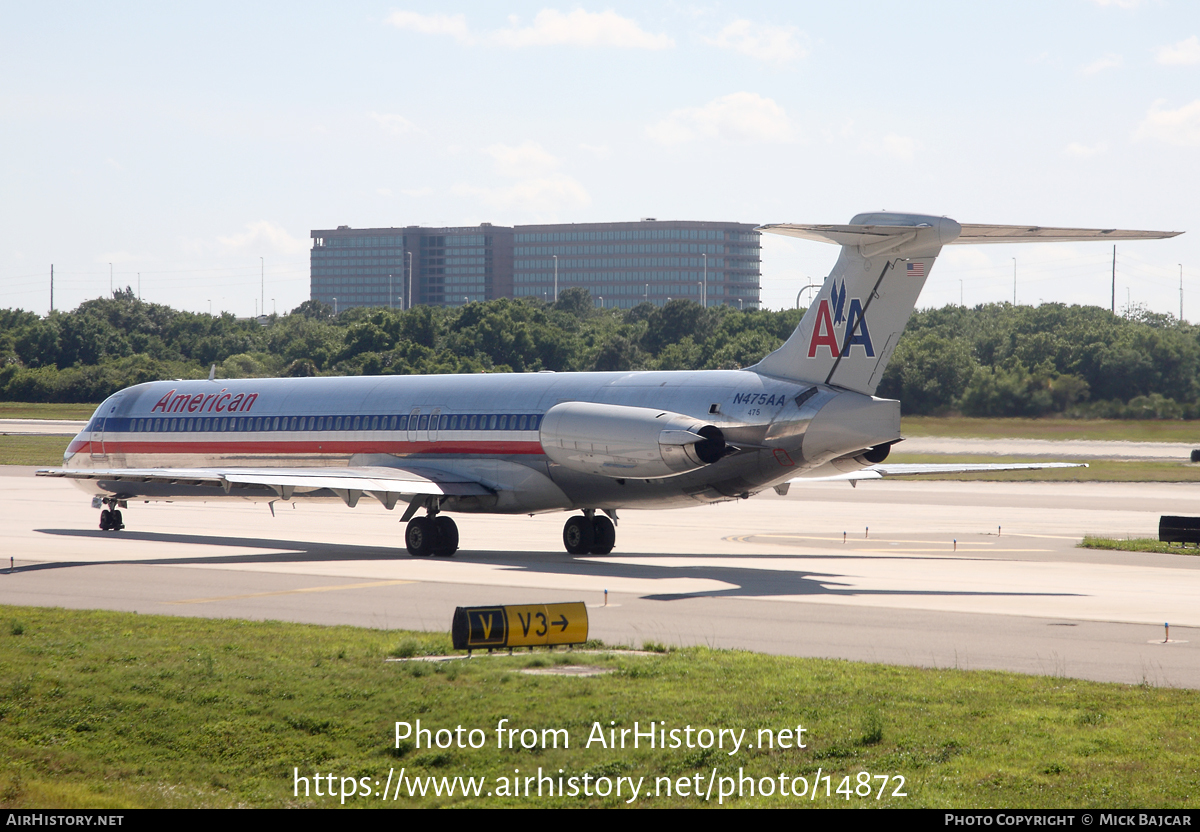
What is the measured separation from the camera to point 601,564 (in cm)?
2750

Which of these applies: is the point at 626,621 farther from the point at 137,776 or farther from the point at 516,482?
the point at 516,482

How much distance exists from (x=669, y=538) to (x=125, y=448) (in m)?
16.0

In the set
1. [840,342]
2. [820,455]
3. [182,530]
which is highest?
[840,342]

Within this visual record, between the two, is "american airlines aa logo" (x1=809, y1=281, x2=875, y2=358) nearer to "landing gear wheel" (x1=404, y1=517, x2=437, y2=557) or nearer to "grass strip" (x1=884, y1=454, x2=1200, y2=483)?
"landing gear wheel" (x1=404, y1=517, x2=437, y2=557)

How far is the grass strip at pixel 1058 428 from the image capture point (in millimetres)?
66125

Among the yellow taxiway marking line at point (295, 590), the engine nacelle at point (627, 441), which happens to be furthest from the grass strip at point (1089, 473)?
the yellow taxiway marking line at point (295, 590)

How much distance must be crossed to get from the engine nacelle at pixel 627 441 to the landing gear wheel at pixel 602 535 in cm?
214

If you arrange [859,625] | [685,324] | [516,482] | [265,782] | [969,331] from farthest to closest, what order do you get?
[685,324] < [969,331] < [516,482] < [859,625] < [265,782]

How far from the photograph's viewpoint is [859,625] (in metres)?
18.6

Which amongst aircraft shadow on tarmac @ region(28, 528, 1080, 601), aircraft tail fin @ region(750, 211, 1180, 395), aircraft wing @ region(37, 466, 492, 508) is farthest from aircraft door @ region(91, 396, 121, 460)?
aircraft tail fin @ region(750, 211, 1180, 395)

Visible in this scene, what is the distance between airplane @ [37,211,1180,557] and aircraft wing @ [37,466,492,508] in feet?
0.20

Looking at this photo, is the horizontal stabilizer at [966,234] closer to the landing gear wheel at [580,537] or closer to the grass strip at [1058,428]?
the landing gear wheel at [580,537]

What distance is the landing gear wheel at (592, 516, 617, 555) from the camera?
97.5ft
